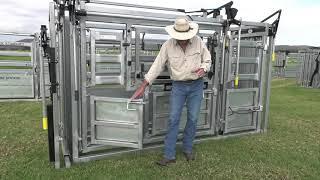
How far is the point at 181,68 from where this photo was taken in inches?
156

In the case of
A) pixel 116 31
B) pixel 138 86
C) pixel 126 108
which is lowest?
pixel 126 108

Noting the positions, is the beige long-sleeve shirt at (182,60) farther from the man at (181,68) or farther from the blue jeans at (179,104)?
the blue jeans at (179,104)

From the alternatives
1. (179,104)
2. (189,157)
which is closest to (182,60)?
(179,104)

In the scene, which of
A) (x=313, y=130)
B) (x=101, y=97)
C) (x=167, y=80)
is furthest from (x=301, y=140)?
(x=101, y=97)

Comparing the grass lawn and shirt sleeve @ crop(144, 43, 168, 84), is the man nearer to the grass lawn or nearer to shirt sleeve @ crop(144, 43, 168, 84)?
shirt sleeve @ crop(144, 43, 168, 84)

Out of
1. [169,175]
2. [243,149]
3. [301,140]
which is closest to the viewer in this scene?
[169,175]

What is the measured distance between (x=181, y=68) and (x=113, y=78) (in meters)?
0.93

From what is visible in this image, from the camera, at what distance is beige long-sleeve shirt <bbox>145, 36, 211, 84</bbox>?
3959 millimetres

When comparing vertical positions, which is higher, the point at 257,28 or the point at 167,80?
the point at 257,28

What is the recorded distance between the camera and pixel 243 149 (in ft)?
15.6

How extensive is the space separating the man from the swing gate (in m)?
0.39

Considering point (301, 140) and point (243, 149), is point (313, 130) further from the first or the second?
point (243, 149)

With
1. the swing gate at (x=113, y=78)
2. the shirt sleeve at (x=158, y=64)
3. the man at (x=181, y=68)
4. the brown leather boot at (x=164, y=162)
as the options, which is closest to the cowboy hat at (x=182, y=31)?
the man at (x=181, y=68)

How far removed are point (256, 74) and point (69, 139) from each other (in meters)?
3.35
